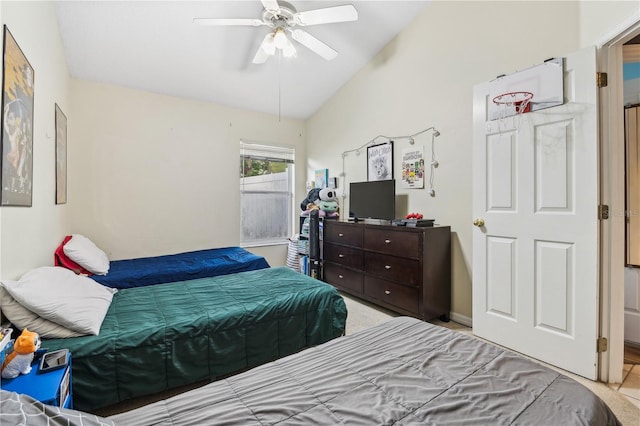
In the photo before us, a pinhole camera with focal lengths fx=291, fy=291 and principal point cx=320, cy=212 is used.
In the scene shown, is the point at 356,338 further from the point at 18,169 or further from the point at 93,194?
the point at 93,194

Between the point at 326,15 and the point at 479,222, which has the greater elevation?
the point at 326,15

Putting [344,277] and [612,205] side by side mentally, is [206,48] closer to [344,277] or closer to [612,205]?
[344,277]

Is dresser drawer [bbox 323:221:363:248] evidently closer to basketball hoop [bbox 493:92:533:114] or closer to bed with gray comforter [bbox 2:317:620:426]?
basketball hoop [bbox 493:92:533:114]

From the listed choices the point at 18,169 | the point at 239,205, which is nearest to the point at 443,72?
the point at 239,205

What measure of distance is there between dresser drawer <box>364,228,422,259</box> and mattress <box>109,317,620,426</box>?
1.57 metres

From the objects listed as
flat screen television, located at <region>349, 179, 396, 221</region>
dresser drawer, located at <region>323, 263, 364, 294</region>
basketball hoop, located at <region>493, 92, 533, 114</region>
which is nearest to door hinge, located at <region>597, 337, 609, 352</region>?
basketball hoop, located at <region>493, 92, 533, 114</region>

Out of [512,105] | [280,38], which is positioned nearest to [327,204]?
[280,38]

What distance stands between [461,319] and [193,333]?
242 centimetres

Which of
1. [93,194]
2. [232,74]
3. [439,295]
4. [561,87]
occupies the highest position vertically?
[232,74]

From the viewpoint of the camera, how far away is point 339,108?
4.31 m

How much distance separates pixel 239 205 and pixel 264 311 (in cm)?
266

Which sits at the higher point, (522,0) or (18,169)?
(522,0)

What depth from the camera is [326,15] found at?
7.38 ft

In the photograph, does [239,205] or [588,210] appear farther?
[239,205]
